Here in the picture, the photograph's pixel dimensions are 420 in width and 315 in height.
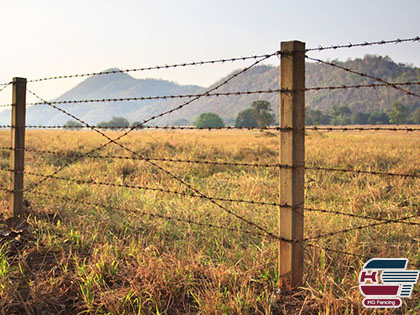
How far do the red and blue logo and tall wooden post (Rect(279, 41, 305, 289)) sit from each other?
62 centimetres

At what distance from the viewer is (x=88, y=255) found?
4.43 metres

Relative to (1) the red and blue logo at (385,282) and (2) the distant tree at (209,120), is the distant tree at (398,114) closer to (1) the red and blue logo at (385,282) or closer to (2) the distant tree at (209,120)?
(2) the distant tree at (209,120)

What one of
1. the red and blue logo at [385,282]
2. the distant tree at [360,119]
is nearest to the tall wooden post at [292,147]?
the red and blue logo at [385,282]

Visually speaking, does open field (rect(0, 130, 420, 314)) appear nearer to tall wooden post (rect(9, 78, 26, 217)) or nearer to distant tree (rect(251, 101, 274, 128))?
tall wooden post (rect(9, 78, 26, 217))

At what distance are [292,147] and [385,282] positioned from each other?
4.80 feet

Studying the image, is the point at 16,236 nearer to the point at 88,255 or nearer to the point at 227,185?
the point at 88,255

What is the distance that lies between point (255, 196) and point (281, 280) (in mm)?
3762

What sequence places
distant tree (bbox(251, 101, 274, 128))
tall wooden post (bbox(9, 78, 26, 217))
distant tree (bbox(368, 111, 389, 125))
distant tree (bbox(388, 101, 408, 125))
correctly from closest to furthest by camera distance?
tall wooden post (bbox(9, 78, 26, 217)) < distant tree (bbox(251, 101, 274, 128)) < distant tree (bbox(388, 101, 408, 125)) < distant tree (bbox(368, 111, 389, 125))

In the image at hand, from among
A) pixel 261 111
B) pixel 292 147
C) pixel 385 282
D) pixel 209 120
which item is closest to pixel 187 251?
pixel 292 147

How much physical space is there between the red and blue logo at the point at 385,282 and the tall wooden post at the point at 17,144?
14.9 feet

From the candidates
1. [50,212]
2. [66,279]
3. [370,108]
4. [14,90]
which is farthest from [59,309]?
[370,108]

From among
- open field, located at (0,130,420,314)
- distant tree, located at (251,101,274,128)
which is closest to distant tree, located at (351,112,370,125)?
distant tree, located at (251,101,274,128)

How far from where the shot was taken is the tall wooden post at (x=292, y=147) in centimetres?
313

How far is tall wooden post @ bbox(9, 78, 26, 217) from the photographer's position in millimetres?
5586
